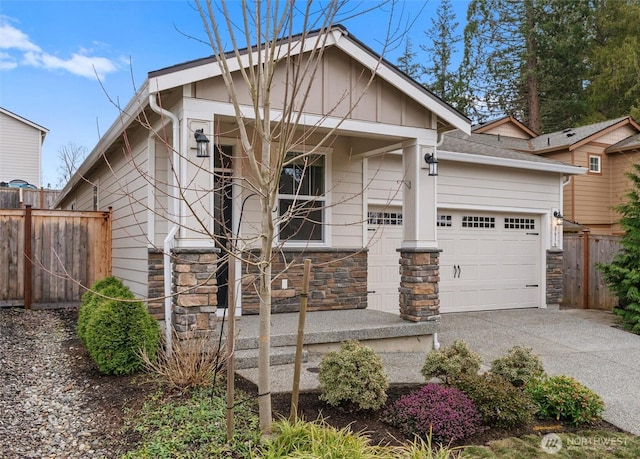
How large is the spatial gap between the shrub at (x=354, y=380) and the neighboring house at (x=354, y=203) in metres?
0.93

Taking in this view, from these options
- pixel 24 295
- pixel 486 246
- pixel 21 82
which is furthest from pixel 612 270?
pixel 21 82

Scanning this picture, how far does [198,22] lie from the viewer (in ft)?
13.6

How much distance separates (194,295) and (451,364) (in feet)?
8.67

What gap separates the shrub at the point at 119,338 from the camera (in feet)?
16.1

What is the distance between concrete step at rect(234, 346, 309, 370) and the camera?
5.08m

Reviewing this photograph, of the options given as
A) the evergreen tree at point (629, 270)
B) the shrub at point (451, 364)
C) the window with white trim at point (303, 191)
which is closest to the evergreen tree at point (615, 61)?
the evergreen tree at point (629, 270)

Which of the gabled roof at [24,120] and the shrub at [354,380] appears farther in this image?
the gabled roof at [24,120]

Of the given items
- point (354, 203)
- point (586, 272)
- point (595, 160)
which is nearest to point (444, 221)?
point (354, 203)

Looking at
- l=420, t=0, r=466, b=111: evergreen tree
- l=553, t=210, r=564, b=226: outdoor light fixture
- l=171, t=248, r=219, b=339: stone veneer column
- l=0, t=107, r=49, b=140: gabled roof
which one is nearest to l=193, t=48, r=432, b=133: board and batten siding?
l=171, t=248, r=219, b=339: stone veneer column

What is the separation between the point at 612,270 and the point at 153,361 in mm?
8281

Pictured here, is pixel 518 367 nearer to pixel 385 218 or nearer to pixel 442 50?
pixel 385 218

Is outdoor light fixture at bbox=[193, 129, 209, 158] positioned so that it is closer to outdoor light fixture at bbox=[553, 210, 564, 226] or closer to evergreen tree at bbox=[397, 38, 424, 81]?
outdoor light fixture at bbox=[553, 210, 564, 226]

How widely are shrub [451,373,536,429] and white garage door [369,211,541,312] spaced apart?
458 centimetres

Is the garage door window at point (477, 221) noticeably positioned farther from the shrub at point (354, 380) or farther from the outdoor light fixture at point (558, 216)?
the shrub at point (354, 380)
